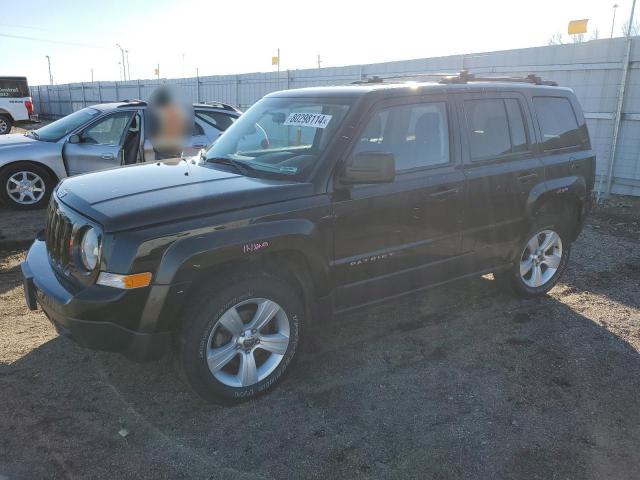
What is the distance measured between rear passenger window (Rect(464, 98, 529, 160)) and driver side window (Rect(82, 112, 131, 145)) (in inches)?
215

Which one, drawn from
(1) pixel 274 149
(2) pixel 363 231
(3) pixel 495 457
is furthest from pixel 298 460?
(1) pixel 274 149

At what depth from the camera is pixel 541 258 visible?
4.96 metres

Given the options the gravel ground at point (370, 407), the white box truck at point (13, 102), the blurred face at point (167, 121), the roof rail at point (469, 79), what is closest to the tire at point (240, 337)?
the gravel ground at point (370, 407)

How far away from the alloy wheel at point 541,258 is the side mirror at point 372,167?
87.5 inches

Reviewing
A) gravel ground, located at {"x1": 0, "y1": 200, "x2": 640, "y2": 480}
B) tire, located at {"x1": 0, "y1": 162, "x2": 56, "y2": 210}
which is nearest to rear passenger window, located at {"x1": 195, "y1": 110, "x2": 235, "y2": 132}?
tire, located at {"x1": 0, "y1": 162, "x2": 56, "y2": 210}

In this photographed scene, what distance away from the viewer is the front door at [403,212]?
3457mm

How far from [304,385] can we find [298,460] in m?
0.74

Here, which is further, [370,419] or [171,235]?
[370,419]

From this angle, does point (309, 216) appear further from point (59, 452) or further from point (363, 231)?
point (59, 452)

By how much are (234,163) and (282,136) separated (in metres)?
0.41

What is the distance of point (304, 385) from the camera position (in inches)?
136

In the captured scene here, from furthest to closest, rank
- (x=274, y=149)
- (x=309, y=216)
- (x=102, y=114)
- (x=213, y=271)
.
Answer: (x=102, y=114) < (x=274, y=149) < (x=309, y=216) < (x=213, y=271)

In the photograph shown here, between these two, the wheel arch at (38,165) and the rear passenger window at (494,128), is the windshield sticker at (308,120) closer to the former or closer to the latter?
the rear passenger window at (494,128)

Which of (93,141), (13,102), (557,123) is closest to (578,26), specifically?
(557,123)
